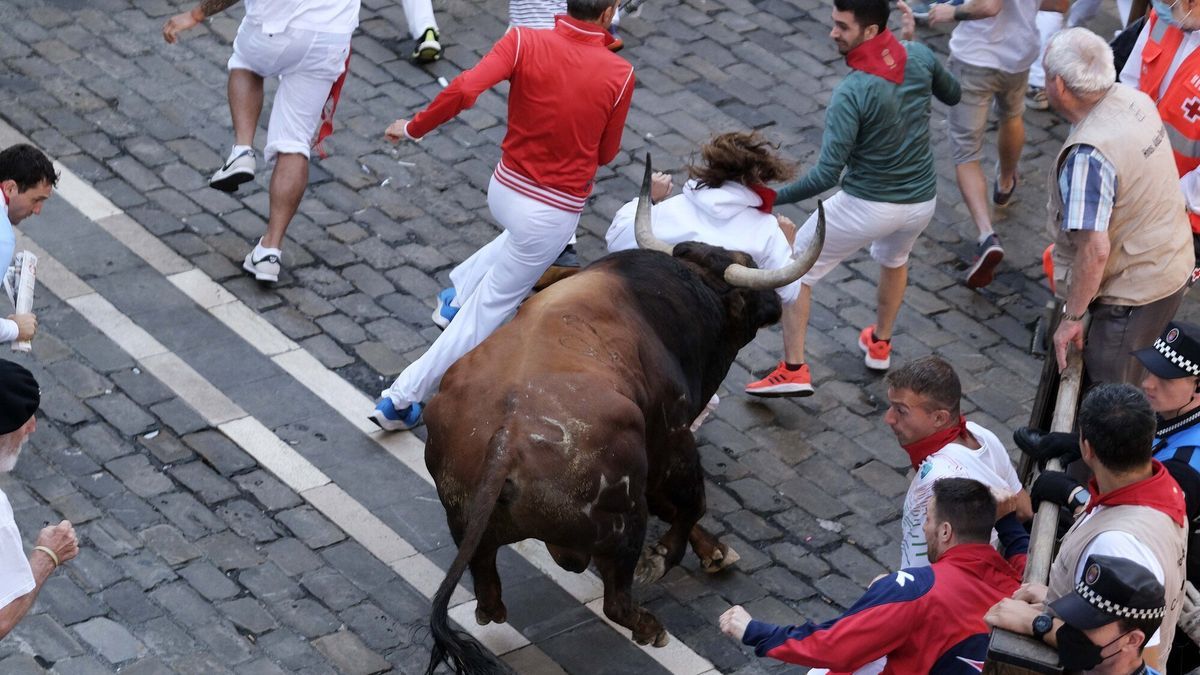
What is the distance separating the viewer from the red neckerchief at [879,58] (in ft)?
26.7

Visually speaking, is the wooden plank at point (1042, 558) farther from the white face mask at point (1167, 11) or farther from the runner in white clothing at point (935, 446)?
the white face mask at point (1167, 11)

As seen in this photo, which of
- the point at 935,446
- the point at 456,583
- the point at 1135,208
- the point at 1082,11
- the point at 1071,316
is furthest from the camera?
the point at 1082,11

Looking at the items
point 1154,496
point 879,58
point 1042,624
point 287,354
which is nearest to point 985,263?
point 879,58

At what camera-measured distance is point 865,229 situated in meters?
8.43

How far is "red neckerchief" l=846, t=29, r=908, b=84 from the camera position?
321 inches

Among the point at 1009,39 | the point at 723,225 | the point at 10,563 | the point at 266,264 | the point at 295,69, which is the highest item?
the point at 10,563

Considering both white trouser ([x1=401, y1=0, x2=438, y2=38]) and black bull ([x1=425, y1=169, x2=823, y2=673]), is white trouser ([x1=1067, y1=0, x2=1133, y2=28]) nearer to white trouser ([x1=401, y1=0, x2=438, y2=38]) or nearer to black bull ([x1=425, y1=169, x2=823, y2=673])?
white trouser ([x1=401, y1=0, x2=438, y2=38])

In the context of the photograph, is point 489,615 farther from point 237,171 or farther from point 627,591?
point 237,171

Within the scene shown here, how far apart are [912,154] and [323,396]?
3.28m

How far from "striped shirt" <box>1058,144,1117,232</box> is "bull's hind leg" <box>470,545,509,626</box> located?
9.25ft

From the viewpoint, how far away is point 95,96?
33.7ft

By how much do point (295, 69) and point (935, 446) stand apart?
4419mm

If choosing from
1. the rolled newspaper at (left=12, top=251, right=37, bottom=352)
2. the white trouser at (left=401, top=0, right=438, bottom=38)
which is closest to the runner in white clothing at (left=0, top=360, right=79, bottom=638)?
the rolled newspaper at (left=12, top=251, right=37, bottom=352)

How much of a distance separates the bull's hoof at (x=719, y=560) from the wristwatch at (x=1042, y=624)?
287 centimetres
